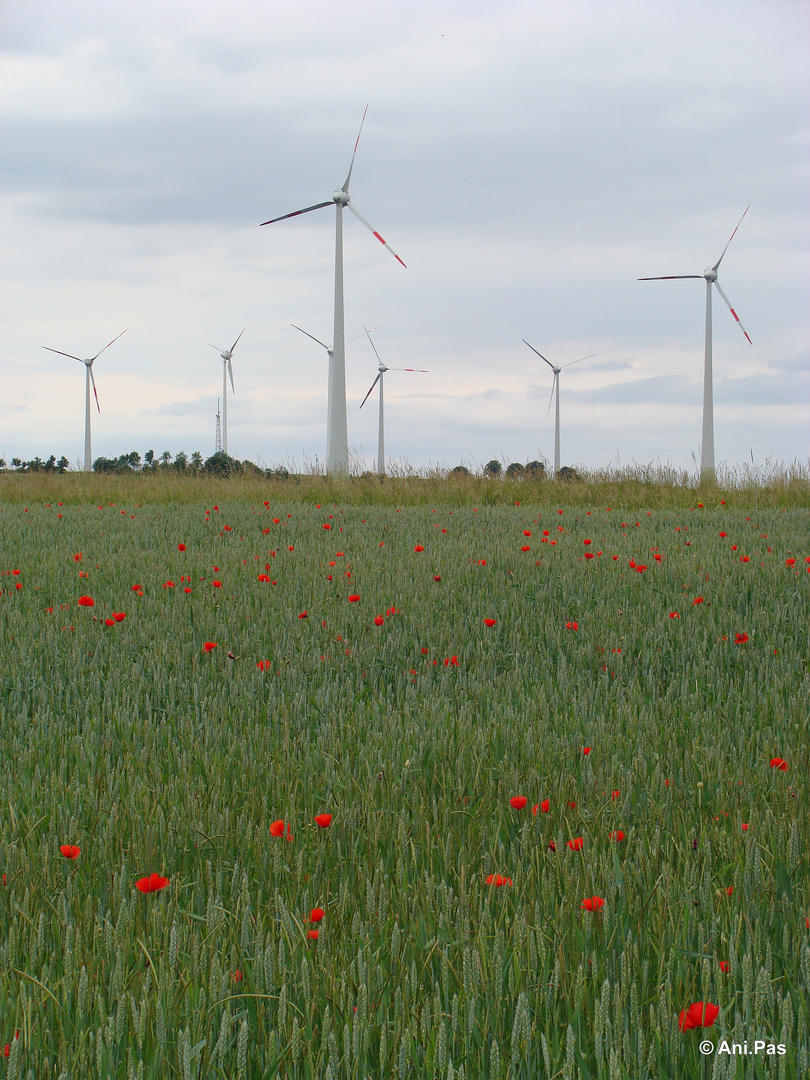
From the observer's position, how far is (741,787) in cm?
296

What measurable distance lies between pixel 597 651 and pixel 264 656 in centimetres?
213


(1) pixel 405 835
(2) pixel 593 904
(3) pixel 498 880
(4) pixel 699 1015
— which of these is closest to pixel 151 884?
(1) pixel 405 835

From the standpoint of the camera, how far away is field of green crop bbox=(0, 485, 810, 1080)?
1.65m

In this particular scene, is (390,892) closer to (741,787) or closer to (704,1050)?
(704,1050)

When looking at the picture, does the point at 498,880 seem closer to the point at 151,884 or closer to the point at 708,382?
the point at 151,884

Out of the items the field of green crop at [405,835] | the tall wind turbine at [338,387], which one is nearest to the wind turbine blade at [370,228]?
the tall wind turbine at [338,387]

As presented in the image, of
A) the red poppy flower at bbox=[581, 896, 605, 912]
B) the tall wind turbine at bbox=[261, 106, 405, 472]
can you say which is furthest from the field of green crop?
the tall wind turbine at bbox=[261, 106, 405, 472]

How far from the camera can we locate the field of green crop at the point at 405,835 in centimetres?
165

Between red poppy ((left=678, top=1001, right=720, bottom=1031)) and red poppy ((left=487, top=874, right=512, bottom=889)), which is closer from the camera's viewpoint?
red poppy ((left=678, top=1001, right=720, bottom=1031))

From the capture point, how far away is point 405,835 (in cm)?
244

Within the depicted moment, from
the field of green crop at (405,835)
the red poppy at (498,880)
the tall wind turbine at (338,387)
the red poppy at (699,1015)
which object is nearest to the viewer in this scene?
the red poppy at (699,1015)

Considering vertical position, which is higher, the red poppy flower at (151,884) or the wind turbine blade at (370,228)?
the wind turbine blade at (370,228)

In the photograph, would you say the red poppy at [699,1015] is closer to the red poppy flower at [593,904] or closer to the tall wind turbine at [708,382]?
the red poppy flower at [593,904]

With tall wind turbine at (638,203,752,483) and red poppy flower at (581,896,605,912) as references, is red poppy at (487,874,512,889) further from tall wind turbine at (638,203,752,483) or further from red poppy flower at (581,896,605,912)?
tall wind turbine at (638,203,752,483)
